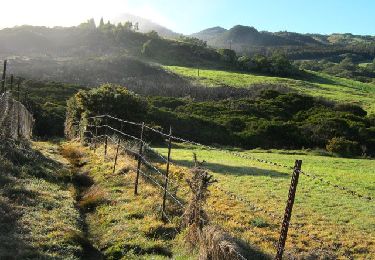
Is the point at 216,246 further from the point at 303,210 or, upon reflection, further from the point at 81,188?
the point at 81,188

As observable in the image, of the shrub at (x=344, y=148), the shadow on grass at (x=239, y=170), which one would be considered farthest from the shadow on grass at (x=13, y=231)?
the shrub at (x=344, y=148)

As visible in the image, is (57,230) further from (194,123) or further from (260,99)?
(260,99)

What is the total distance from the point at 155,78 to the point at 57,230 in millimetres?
98348

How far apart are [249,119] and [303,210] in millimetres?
47774

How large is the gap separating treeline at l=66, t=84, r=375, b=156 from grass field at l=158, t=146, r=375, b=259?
43.8ft

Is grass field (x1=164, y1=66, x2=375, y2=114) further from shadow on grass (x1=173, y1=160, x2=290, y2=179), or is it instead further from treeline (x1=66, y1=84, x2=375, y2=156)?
shadow on grass (x1=173, y1=160, x2=290, y2=179)

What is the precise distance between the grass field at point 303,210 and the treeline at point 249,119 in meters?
13.4

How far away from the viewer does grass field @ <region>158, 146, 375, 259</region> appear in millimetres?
12562

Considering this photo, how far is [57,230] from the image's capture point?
12227 mm

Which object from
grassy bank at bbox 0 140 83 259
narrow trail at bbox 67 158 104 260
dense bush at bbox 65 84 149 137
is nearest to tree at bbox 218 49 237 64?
dense bush at bbox 65 84 149 137

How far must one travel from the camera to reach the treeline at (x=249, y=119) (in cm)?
3938

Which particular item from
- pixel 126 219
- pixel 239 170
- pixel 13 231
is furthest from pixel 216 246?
pixel 239 170

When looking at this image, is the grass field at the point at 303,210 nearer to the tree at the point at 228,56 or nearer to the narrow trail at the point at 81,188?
the narrow trail at the point at 81,188

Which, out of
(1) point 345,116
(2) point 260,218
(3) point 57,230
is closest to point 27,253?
(3) point 57,230
